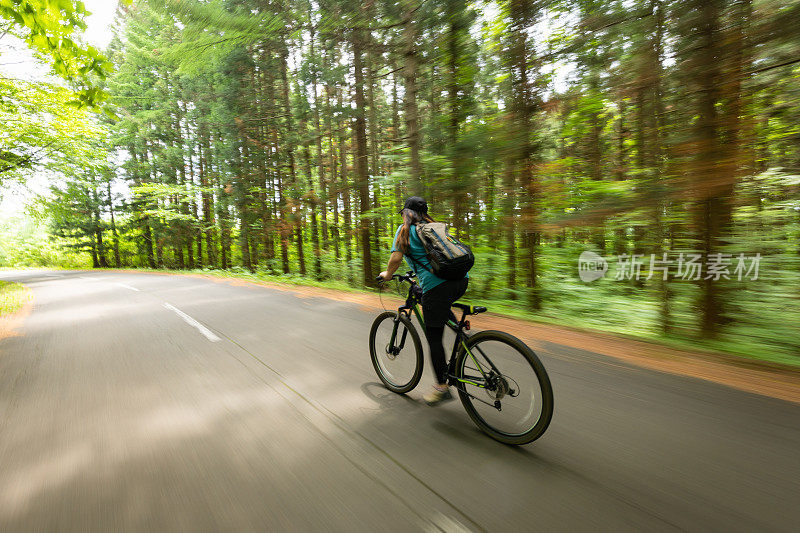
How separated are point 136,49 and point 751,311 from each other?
33.3 meters

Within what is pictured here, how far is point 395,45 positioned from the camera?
1051cm

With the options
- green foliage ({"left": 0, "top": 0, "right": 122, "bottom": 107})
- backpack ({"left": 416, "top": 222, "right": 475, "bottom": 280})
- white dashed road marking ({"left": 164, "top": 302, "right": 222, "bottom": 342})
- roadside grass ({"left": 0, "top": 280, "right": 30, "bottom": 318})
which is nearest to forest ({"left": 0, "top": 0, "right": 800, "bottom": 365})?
green foliage ({"left": 0, "top": 0, "right": 122, "bottom": 107})

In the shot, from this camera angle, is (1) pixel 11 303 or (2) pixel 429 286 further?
(1) pixel 11 303

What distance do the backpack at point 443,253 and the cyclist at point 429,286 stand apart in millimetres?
114

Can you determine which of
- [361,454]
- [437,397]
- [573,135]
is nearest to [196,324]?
[437,397]

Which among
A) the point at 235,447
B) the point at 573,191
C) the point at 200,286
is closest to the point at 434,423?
the point at 235,447

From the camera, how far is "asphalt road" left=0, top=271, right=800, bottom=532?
2393 mm

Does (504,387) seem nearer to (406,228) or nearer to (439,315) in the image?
(439,315)

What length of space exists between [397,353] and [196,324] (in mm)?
5329

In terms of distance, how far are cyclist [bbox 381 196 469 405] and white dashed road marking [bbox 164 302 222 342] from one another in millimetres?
4420

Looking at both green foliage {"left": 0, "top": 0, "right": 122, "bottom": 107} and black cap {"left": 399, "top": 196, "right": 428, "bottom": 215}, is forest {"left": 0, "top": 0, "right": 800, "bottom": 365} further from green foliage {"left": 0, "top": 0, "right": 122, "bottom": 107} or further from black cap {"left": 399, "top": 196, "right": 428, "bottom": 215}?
black cap {"left": 399, "top": 196, "right": 428, "bottom": 215}

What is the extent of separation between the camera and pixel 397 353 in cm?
426

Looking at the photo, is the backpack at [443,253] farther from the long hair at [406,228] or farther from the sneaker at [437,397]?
the sneaker at [437,397]

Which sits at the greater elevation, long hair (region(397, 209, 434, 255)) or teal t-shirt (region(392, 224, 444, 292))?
long hair (region(397, 209, 434, 255))
